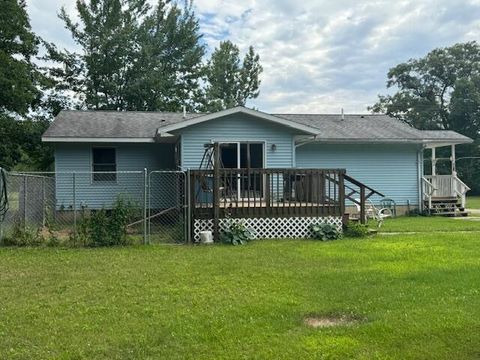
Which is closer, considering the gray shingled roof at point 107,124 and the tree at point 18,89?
the gray shingled roof at point 107,124

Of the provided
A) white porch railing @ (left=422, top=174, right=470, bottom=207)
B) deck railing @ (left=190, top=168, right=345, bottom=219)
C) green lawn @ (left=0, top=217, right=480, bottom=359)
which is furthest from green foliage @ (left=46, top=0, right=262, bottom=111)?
green lawn @ (left=0, top=217, right=480, bottom=359)

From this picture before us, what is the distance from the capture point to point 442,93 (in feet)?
150

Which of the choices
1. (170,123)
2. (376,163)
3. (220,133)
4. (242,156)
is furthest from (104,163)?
(376,163)

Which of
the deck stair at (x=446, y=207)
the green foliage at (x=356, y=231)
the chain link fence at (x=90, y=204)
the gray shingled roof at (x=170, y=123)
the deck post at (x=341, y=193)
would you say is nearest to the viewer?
the chain link fence at (x=90, y=204)

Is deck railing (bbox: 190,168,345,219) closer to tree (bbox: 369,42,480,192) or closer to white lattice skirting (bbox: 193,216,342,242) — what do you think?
white lattice skirting (bbox: 193,216,342,242)

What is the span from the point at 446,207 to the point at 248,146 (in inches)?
329

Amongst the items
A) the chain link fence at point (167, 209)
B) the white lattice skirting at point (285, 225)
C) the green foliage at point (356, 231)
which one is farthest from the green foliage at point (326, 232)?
the chain link fence at point (167, 209)

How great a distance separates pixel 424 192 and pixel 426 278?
1210cm

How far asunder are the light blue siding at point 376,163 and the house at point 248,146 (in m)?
0.04

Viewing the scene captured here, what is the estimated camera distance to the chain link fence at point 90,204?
10.1 metres

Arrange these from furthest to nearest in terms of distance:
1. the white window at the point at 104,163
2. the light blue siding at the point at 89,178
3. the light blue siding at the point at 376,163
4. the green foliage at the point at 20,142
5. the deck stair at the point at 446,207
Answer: the green foliage at the point at 20,142, the deck stair at the point at 446,207, the light blue siding at the point at 376,163, the white window at the point at 104,163, the light blue siding at the point at 89,178

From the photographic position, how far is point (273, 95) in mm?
35375

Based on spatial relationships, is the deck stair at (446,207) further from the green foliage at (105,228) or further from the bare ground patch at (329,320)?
the bare ground patch at (329,320)

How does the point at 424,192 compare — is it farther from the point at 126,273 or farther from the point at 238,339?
the point at 238,339
